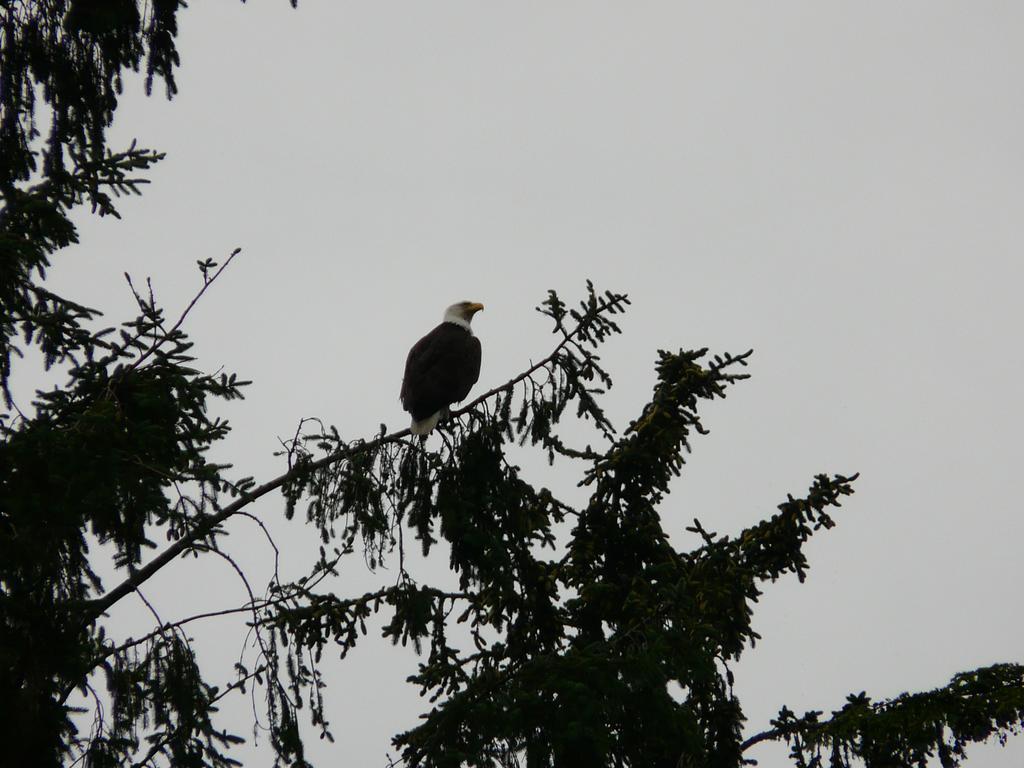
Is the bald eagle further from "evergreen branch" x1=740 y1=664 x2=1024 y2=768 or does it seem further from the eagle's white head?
"evergreen branch" x1=740 y1=664 x2=1024 y2=768

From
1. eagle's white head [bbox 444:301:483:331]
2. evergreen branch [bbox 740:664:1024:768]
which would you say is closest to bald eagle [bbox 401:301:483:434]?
eagle's white head [bbox 444:301:483:331]

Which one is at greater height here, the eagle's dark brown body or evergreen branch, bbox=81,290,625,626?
the eagle's dark brown body

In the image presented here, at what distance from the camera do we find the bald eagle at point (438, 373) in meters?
8.27

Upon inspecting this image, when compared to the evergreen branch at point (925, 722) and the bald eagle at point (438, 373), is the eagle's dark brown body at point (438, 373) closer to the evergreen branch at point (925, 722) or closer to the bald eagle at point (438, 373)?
the bald eagle at point (438, 373)

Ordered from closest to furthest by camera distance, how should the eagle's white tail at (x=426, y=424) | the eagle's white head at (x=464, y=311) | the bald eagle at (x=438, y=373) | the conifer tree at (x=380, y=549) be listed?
the conifer tree at (x=380, y=549), the eagle's white tail at (x=426, y=424), the bald eagle at (x=438, y=373), the eagle's white head at (x=464, y=311)

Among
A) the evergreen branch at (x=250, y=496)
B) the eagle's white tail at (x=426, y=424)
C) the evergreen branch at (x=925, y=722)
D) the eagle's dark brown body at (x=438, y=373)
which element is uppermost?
the eagle's dark brown body at (x=438, y=373)

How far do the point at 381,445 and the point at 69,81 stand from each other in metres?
2.63

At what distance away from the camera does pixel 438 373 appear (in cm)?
873

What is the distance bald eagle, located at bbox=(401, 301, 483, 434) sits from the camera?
27.1 ft

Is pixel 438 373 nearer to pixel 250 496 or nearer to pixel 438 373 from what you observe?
pixel 438 373

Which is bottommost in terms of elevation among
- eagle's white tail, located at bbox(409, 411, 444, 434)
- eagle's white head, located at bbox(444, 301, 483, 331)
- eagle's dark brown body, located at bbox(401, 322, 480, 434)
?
eagle's white tail, located at bbox(409, 411, 444, 434)

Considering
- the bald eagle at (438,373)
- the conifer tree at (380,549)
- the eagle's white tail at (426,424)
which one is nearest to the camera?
the conifer tree at (380,549)

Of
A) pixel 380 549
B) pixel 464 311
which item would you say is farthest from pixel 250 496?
pixel 464 311

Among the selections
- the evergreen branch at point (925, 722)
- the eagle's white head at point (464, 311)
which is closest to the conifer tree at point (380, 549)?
the evergreen branch at point (925, 722)
